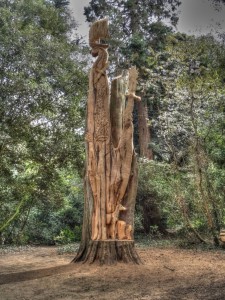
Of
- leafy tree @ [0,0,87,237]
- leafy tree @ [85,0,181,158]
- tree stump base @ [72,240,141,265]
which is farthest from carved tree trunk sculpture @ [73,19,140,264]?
leafy tree @ [85,0,181,158]

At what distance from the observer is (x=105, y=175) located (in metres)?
6.85

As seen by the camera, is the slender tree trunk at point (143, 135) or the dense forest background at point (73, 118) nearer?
the dense forest background at point (73, 118)

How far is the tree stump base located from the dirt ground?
193 millimetres

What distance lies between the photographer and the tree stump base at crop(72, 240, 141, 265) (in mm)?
6355

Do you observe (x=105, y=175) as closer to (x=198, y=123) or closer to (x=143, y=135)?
(x=198, y=123)

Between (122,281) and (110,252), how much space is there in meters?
1.21

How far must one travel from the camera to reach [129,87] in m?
7.31

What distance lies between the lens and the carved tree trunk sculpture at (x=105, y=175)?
656 cm

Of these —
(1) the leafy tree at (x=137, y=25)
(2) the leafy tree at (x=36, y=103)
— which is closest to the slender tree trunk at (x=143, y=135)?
(1) the leafy tree at (x=137, y=25)

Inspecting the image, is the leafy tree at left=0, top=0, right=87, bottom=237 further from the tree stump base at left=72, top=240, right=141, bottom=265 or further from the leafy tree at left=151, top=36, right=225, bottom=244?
the tree stump base at left=72, top=240, right=141, bottom=265

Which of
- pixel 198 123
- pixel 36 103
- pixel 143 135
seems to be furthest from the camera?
pixel 143 135

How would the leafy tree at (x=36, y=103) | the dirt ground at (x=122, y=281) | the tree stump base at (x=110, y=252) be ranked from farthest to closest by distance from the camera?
the leafy tree at (x=36, y=103) < the tree stump base at (x=110, y=252) < the dirt ground at (x=122, y=281)

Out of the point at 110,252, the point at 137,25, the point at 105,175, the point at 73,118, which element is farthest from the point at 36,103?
the point at 137,25

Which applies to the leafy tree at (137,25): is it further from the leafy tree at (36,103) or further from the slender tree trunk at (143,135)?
the leafy tree at (36,103)
